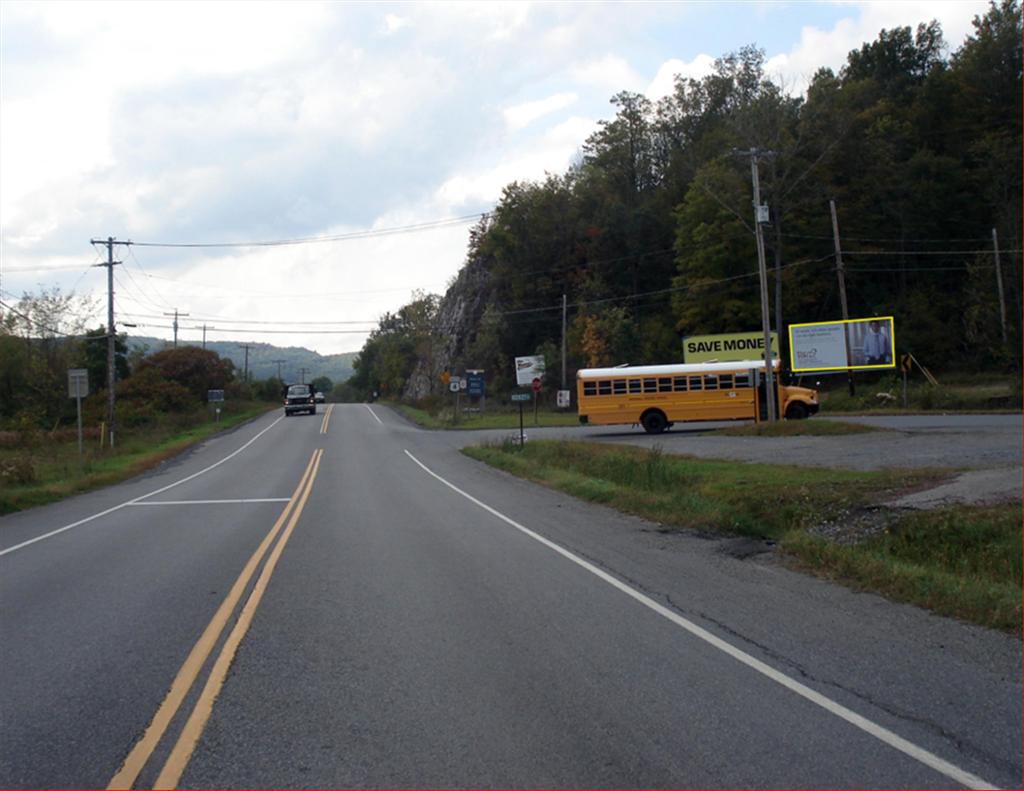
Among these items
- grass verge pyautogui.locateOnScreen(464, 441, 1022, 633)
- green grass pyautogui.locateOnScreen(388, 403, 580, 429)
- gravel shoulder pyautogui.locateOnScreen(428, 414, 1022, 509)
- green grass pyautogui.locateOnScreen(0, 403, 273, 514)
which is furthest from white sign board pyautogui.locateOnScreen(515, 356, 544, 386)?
grass verge pyautogui.locateOnScreen(464, 441, 1022, 633)

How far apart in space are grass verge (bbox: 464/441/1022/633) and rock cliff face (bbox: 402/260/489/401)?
6518cm

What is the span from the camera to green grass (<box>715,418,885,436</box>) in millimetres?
31836

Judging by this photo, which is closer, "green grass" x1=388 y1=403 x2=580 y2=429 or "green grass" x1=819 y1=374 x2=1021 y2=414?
"green grass" x1=819 y1=374 x2=1021 y2=414

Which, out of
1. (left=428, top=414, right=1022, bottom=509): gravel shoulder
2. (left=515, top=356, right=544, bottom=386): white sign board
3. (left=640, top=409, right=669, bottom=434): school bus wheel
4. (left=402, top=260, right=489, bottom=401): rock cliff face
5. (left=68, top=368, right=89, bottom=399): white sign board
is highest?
(left=402, top=260, right=489, bottom=401): rock cliff face

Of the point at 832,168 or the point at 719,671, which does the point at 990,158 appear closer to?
the point at 832,168

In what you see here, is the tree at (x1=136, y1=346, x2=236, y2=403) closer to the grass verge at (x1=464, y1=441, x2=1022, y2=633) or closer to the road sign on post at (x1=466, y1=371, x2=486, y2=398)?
the road sign on post at (x1=466, y1=371, x2=486, y2=398)

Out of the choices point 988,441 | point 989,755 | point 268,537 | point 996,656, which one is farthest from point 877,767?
point 988,441

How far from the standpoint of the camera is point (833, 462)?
2220cm

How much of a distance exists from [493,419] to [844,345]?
23581 mm

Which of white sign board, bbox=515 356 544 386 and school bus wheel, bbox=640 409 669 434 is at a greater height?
white sign board, bbox=515 356 544 386

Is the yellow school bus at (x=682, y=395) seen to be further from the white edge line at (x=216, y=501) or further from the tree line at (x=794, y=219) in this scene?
the white edge line at (x=216, y=501)

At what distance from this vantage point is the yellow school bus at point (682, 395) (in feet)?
133

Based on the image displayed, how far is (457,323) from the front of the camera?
93.6 metres

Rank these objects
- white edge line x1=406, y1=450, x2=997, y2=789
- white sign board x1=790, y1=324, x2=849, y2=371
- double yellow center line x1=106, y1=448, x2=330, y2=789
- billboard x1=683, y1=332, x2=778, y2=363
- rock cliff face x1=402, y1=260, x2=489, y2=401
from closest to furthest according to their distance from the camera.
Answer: white edge line x1=406, y1=450, x2=997, y2=789 < double yellow center line x1=106, y1=448, x2=330, y2=789 < white sign board x1=790, y1=324, x2=849, y2=371 < billboard x1=683, y1=332, x2=778, y2=363 < rock cliff face x1=402, y1=260, x2=489, y2=401
